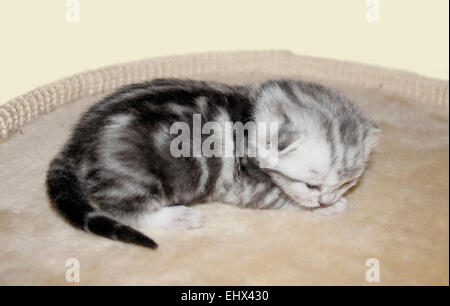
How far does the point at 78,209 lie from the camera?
1.88m

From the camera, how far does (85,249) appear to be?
1.86m

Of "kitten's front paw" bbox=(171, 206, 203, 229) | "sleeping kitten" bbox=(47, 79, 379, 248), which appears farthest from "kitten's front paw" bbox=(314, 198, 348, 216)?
"kitten's front paw" bbox=(171, 206, 203, 229)

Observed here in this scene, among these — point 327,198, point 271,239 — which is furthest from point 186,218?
point 327,198

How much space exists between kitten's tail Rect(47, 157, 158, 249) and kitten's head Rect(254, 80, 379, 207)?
0.59 metres

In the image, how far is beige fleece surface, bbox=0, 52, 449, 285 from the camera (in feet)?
5.30

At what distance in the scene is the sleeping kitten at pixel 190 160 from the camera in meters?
1.90

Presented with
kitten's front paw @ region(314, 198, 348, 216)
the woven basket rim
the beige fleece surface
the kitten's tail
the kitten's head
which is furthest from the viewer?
the woven basket rim

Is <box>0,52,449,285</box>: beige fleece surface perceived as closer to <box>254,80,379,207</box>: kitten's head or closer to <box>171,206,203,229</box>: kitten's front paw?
<box>171,206,203,229</box>: kitten's front paw

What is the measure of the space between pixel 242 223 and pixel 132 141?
538 mm

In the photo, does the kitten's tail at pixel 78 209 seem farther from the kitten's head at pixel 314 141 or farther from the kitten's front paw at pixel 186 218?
the kitten's head at pixel 314 141

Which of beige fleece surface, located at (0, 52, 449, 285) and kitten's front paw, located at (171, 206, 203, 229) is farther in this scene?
kitten's front paw, located at (171, 206, 203, 229)

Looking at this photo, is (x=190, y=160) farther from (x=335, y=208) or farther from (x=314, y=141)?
(x=335, y=208)

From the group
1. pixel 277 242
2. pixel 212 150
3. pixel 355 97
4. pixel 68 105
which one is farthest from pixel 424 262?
pixel 68 105
